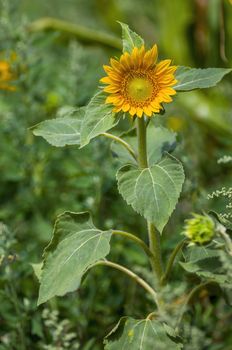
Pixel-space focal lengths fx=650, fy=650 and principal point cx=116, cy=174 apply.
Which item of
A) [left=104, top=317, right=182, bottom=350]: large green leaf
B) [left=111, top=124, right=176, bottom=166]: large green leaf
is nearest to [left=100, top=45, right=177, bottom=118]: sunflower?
[left=111, top=124, right=176, bottom=166]: large green leaf

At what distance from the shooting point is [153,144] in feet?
4.94

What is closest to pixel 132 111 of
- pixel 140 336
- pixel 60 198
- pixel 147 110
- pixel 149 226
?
pixel 147 110

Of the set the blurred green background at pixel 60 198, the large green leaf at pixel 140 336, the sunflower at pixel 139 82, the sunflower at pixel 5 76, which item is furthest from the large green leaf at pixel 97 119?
the sunflower at pixel 5 76

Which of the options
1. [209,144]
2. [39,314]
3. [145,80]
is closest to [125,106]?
[145,80]

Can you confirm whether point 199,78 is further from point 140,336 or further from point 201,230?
point 140,336

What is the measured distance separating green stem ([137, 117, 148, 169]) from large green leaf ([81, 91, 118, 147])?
6cm

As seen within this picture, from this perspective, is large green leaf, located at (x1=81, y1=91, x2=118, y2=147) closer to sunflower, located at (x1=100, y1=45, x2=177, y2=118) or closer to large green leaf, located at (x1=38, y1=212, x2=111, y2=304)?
sunflower, located at (x1=100, y1=45, x2=177, y2=118)

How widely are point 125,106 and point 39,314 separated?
0.73 meters

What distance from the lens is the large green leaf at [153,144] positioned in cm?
146

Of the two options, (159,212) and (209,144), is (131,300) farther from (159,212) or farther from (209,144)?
(209,144)

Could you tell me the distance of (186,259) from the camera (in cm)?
131

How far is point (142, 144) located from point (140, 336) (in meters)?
0.38

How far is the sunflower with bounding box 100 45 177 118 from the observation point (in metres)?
1.24

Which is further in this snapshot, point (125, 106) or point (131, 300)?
point (131, 300)
